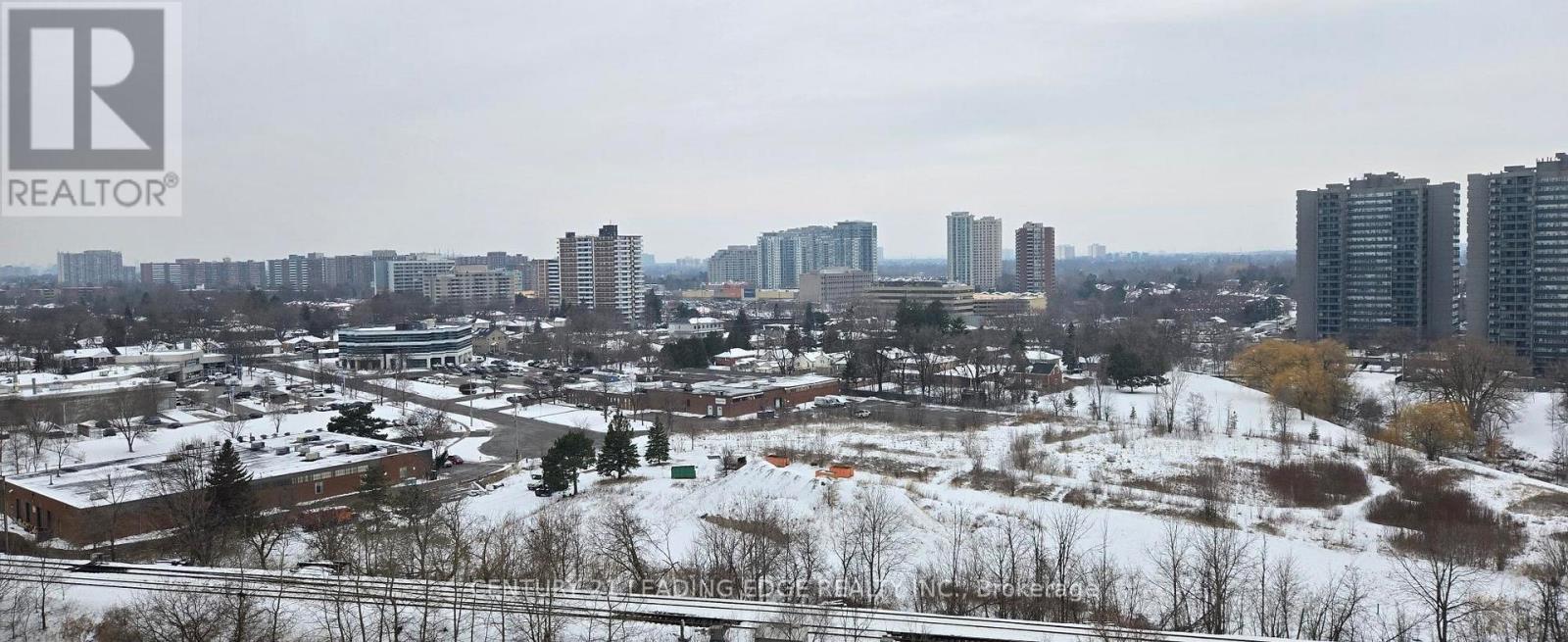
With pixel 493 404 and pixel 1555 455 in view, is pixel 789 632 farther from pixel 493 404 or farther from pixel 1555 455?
pixel 493 404

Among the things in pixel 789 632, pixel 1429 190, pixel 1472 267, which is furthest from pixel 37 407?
pixel 1429 190

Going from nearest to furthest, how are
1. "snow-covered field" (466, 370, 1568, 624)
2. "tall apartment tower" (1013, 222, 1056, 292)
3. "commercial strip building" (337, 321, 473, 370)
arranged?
"snow-covered field" (466, 370, 1568, 624)
"commercial strip building" (337, 321, 473, 370)
"tall apartment tower" (1013, 222, 1056, 292)

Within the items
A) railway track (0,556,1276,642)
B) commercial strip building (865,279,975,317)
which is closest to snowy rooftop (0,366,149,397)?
railway track (0,556,1276,642)

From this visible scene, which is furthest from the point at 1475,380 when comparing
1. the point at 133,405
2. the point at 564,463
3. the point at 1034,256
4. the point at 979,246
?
the point at 979,246

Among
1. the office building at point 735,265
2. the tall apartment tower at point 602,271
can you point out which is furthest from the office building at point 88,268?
the tall apartment tower at point 602,271

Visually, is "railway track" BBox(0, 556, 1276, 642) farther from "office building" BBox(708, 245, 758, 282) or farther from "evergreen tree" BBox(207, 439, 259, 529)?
"office building" BBox(708, 245, 758, 282)

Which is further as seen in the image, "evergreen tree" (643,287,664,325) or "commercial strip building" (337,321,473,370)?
"evergreen tree" (643,287,664,325)

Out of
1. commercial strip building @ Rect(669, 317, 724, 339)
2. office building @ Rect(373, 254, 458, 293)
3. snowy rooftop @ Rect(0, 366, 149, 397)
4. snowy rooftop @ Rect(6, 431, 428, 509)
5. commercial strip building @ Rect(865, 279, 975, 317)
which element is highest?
office building @ Rect(373, 254, 458, 293)
